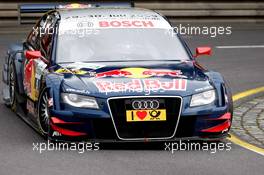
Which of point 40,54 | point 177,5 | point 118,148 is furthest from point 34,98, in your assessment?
point 177,5

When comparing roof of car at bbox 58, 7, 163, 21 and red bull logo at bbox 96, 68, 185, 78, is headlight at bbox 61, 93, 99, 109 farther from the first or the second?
roof of car at bbox 58, 7, 163, 21

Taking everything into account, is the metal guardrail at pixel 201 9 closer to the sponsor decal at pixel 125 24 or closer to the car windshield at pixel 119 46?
the sponsor decal at pixel 125 24

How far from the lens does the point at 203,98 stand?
990 centimetres

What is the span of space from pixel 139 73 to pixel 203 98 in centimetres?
78

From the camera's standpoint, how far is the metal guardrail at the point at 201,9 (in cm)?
2358

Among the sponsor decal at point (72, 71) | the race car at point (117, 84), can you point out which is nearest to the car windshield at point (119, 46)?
the race car at point (117, 84)

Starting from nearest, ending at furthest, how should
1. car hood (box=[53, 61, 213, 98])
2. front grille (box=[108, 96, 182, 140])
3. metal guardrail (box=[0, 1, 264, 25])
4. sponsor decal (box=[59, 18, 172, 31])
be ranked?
front grille (box=[108, 96, 182, 140]) < car hood (box=[53, 61, 213, 98]) < sponsor decal (box=[59, 18, 172, 31]) < metal guardrail (box=[0, 1, 264, 25])

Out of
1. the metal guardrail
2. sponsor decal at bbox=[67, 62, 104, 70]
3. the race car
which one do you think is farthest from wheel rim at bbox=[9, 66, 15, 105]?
the metal guardrail

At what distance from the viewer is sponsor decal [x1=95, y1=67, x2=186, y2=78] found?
1012 centimetres

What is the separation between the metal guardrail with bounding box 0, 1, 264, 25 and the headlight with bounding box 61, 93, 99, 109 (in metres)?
14.0

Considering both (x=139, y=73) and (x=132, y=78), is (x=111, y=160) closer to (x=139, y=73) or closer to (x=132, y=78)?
(x=132, y=78)

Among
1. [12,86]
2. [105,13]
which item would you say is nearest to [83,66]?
[105,13]

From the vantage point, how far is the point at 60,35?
11203mm

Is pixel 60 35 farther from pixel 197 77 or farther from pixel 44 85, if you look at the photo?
pixel 197 77
